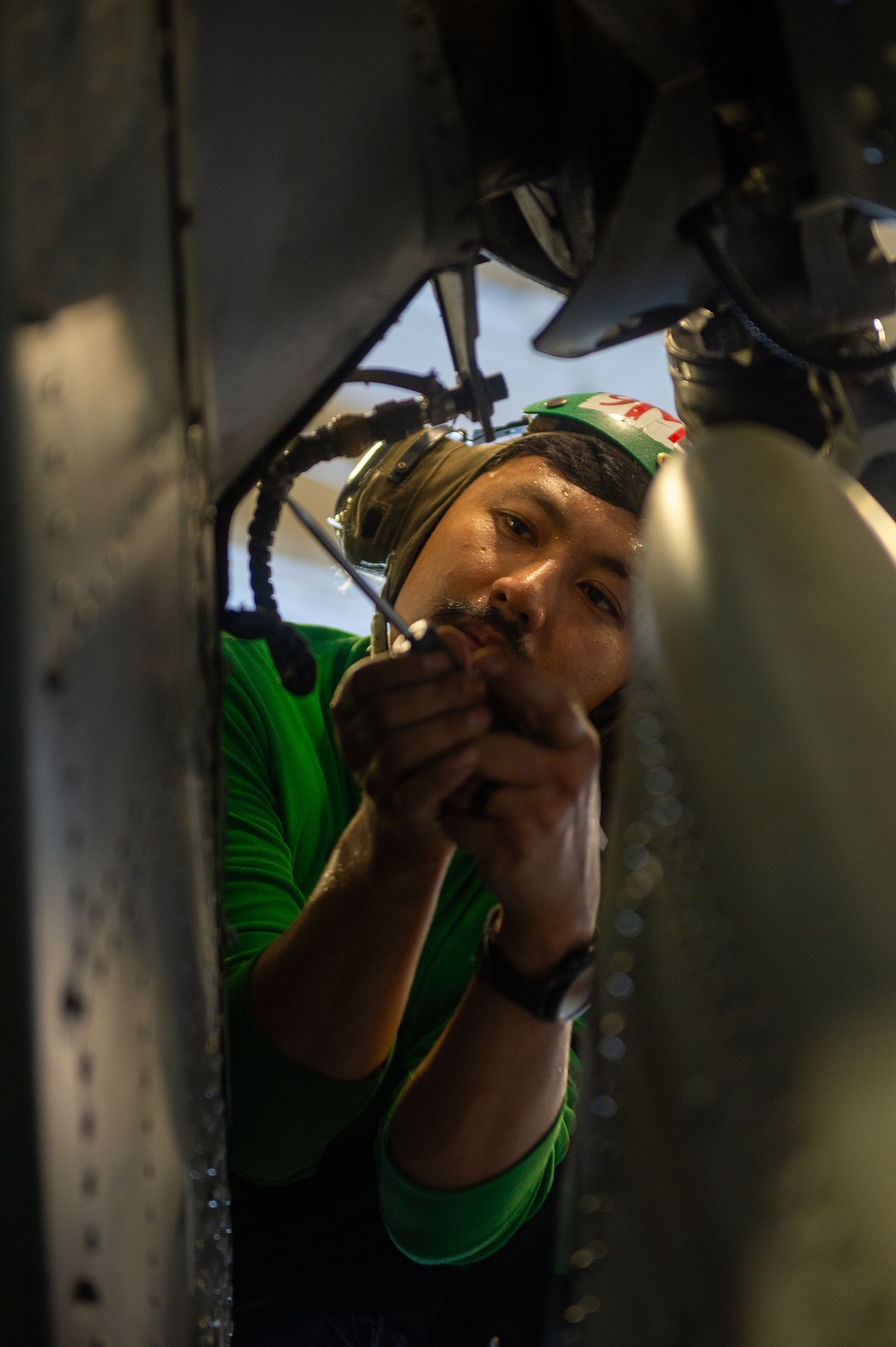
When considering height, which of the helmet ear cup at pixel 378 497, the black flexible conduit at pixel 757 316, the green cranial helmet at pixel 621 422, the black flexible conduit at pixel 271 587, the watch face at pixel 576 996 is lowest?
the watch face at pixel 576 996

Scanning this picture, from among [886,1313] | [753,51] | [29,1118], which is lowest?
[886,1313]

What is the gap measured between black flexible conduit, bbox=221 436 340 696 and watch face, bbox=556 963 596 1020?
31 centimetres

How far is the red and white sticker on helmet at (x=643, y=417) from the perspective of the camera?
5.05 feet

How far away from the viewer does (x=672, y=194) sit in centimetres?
75

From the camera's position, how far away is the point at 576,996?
0.91 metres

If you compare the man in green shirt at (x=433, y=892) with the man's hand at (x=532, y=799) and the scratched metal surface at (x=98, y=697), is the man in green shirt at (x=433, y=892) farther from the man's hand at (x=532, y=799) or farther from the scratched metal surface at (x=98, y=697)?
the scratched metal surface at (x=98, y=697)

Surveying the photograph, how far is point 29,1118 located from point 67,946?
0.07m

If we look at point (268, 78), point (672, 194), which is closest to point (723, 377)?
point (672, 194)

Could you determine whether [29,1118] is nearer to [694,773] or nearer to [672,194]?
[694,773]

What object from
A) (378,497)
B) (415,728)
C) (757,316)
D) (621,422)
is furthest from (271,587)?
(621,422)

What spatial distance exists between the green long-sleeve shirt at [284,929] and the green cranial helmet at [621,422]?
0.41 m

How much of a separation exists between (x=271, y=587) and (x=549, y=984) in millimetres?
380

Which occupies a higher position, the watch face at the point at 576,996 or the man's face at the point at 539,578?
the man's face at the point at 539,578

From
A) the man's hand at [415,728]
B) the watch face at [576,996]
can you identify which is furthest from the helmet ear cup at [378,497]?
the watch face at [576,996]
